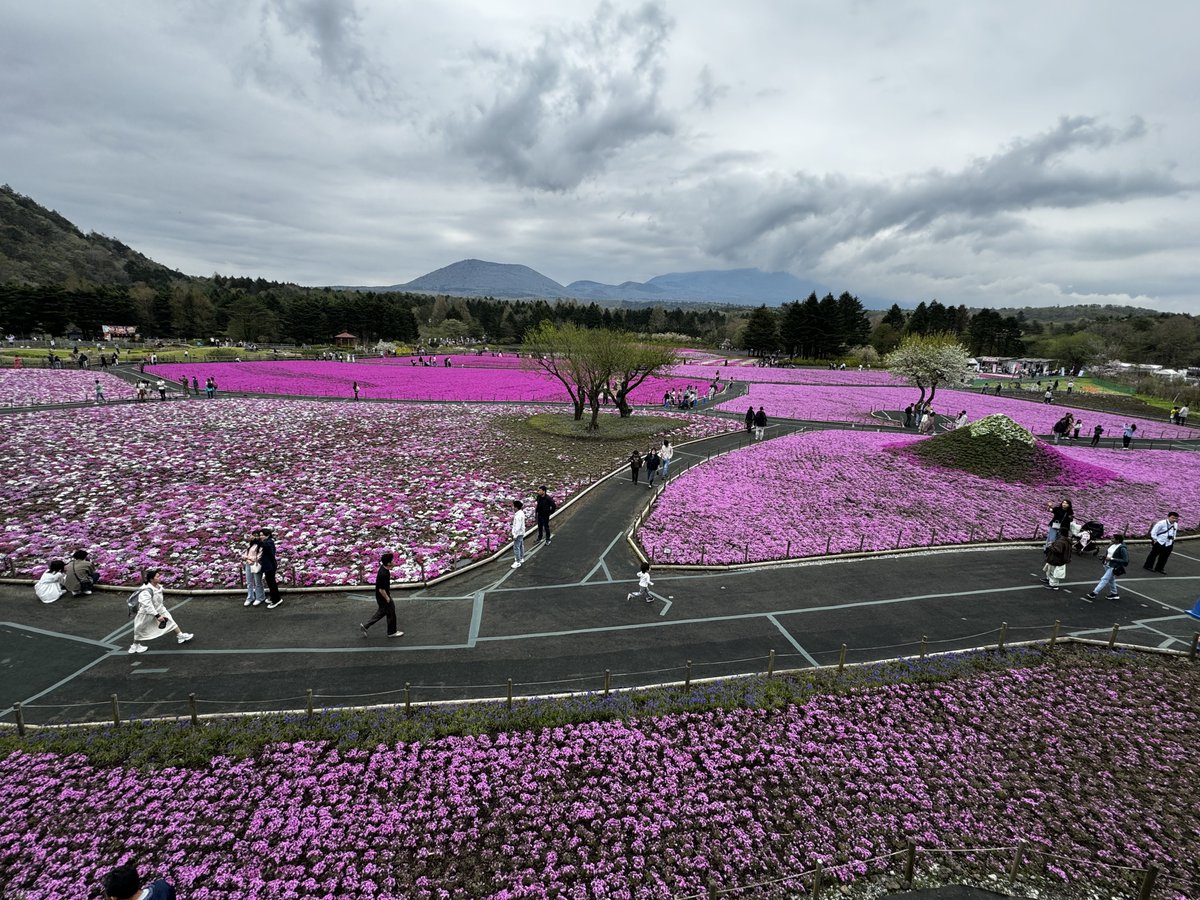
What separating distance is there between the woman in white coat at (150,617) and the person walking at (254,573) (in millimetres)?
2019

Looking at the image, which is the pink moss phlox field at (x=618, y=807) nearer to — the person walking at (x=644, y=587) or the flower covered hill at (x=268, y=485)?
the person walking at (x=644, y=587)

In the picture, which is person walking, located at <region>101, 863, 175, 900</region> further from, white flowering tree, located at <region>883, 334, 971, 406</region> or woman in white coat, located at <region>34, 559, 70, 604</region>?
white flowering tree, located at <region>883, 334, 971, 406</region>

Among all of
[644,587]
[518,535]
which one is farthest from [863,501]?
[518,535]

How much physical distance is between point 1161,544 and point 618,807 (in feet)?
77.3

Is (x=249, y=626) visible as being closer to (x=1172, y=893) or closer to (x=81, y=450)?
(x=1172, y=893)

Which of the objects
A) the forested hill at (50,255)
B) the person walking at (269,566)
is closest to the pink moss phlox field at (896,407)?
the person walking at (269,566)

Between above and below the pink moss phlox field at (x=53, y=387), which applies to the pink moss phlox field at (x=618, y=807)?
below

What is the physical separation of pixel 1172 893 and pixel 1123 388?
9678 cm

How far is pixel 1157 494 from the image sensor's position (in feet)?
94.4

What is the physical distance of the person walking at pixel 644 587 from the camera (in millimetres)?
16062

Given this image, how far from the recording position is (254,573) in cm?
1564

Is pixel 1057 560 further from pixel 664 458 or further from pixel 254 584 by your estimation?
pixel 254 584

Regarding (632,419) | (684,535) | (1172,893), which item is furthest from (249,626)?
(632,419)

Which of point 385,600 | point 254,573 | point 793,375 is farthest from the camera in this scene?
point 793,375
